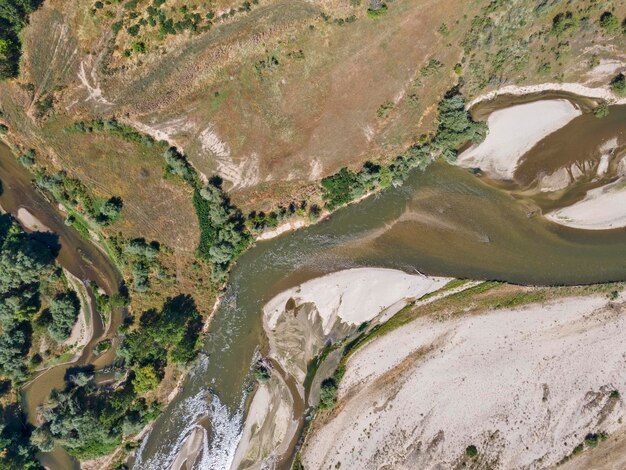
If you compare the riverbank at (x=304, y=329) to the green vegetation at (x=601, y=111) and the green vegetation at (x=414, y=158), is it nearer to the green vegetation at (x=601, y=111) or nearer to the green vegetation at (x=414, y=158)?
the green vegetation at (x=414, y=158)

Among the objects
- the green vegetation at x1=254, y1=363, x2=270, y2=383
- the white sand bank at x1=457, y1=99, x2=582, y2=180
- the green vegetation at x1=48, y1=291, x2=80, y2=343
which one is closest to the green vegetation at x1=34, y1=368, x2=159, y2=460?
the green vegetation at x1=48, y1=291, x2=80, y2=343

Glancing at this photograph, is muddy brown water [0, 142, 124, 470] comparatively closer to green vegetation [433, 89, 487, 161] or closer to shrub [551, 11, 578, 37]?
green vegetation [433, 89, 487, 161]

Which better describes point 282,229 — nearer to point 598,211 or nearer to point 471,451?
point 471,451

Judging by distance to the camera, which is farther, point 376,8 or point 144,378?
point 144,378

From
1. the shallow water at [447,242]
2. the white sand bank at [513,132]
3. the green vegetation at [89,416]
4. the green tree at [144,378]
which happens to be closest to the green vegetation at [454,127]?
the white sand bank at [513,132]

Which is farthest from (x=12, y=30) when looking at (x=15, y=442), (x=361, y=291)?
(x=361, y=291)
